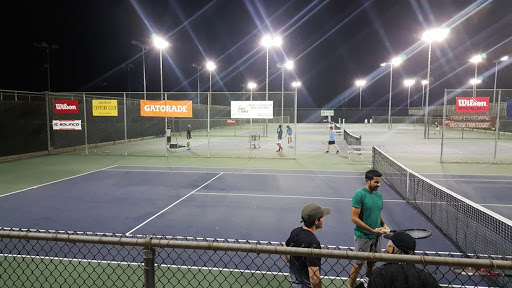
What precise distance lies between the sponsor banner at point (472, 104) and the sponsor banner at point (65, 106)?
831 inches

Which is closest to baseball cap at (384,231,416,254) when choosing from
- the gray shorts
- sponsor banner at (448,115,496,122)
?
the gray shorts

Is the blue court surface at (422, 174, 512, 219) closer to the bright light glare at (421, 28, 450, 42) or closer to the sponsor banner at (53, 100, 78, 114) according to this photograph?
the bright light glare at (421, 28, 450, 42)

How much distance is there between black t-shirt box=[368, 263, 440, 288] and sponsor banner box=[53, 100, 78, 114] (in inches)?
894

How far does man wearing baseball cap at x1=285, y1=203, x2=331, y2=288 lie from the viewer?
338cm

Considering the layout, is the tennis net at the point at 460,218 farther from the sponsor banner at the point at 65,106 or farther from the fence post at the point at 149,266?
the sponsor banner at the point at 65,106

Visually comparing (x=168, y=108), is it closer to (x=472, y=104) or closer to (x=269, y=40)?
(x=269, y=40)

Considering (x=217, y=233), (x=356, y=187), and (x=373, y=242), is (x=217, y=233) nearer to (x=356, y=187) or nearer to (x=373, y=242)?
(x=373, y=242)

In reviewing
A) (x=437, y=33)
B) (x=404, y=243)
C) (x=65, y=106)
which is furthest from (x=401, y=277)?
(x=437, y=33)

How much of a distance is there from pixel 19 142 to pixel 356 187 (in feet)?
60.0

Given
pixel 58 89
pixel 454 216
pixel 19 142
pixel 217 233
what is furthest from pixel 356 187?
pixel 58 89

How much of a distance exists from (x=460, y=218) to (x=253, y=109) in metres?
13.7

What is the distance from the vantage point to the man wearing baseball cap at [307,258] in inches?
133

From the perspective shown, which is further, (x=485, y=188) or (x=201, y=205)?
(x=485, y=188)

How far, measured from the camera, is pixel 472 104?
57.2 ft
